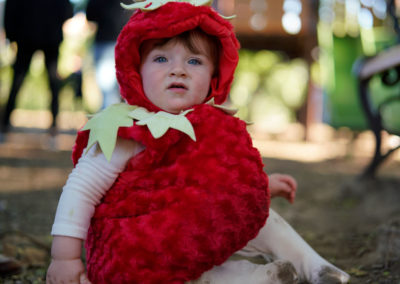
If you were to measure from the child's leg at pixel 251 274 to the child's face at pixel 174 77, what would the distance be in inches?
17.1

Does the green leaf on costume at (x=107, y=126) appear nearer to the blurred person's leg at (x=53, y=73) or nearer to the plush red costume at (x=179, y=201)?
the plush red costume at (x=179, y=201)

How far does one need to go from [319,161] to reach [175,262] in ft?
13.0

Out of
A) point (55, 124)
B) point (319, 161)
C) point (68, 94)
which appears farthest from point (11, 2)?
point (68, 94)

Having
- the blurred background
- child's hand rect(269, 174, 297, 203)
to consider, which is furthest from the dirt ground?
child's hand rect(269, 174, 297, 203)

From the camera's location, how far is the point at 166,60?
1.21 meters

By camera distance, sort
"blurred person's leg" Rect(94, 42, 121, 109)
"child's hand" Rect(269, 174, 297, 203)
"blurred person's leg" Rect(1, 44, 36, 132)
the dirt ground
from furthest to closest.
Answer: "blurred person's leg" Rect(94, 42, 121, 109), "blurred person's leg" Rect(1, 44, 36, 132), the dirt ground, "child's hand" Rect(269, 174, 297, 203)

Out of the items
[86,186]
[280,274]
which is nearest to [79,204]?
[86,186]

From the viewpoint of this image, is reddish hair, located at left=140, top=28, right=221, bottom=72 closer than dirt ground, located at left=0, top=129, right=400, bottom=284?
Yes

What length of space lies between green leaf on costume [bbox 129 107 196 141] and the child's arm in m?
0.08

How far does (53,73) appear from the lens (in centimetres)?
434

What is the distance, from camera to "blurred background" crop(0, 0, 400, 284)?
216 centimetres

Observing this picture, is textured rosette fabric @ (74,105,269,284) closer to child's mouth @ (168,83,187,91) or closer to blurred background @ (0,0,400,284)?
child's mouth @ (168,83,187,91)

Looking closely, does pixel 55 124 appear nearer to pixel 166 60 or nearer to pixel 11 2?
pixel 11 2

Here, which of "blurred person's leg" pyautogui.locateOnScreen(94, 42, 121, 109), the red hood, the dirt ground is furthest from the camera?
"blurred person's leg" pyautogui.locateOnScreen(94, 42, 121, 109)
